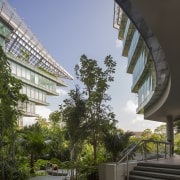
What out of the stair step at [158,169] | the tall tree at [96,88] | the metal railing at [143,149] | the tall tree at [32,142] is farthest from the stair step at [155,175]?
the tall tree at [32,142]

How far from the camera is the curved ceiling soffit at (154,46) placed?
8151mm

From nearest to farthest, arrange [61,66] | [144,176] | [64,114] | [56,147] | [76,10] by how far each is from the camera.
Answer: [144,176] → [64,114] → [76,10] → [56,147] → [61,66]

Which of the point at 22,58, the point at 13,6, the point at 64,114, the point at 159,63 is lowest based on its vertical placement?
the point at 64,114

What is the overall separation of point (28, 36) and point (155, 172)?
43.3 metres

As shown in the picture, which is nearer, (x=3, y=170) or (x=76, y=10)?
(x=3, y=170)

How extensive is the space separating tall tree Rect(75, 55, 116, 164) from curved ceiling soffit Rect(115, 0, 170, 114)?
287 centimetres

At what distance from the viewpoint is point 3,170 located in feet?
42.7

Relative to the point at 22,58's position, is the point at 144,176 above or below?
below

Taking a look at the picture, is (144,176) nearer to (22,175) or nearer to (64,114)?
(64,114)

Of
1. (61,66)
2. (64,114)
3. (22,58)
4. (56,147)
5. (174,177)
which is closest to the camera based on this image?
(174,177)

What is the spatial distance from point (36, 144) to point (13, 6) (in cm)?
2934

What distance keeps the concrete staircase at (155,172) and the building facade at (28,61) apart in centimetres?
2687

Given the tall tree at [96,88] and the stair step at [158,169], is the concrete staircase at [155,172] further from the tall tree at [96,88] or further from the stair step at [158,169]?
the tall tree at [96,88]

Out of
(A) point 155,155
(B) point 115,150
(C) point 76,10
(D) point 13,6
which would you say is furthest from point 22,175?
(D) point 13,6
